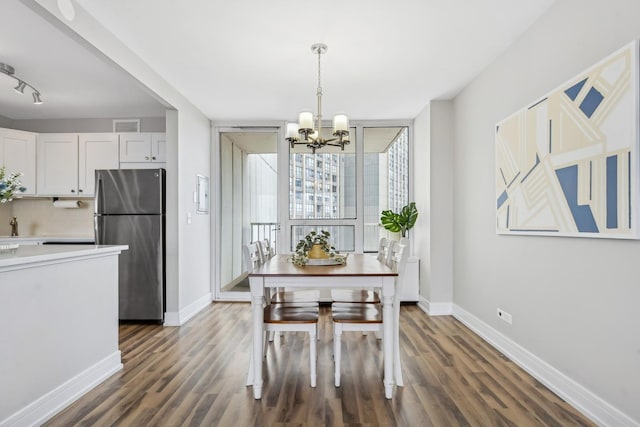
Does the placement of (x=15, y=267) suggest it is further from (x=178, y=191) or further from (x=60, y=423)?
(x=178, y=191)

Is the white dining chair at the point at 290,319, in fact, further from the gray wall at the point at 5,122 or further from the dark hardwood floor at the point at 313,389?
the gray wall at the point at 5,122

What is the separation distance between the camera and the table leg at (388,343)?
7.56ft

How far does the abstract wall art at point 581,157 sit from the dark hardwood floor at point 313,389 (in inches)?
42.9

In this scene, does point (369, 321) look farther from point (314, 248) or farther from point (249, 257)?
point (249, 257)

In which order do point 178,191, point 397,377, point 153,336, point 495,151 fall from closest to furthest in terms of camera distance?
point 397,377, point 495,151, point 153,336, point 178,191

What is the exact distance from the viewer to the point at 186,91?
4098 mm

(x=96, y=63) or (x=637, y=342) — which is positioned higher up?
(x=96, y=63)

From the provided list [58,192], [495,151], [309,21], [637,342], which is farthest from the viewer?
[58,192]

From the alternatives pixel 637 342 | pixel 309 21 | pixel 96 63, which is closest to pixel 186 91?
pixel 96 63

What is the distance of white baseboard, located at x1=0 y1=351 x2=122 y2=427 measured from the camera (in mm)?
1927

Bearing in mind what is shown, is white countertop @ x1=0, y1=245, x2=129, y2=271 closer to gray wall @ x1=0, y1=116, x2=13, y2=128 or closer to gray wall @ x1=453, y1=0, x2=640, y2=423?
gray wall @ x1=453, y1=0, x2=640, y2=423

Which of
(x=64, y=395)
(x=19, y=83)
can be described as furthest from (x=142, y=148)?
(x=64, y=395)

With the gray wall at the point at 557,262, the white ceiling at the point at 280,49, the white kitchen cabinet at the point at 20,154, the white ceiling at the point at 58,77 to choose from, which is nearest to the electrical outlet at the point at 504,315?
the gray wall at the point at 557,262

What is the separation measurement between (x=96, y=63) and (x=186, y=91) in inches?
36.2
